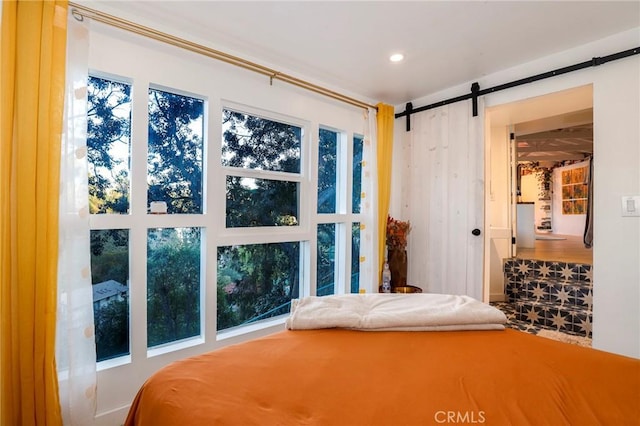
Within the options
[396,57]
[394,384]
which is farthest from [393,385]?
[396,57]

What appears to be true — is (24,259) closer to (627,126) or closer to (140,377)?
(140,377)

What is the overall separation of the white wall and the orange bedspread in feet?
3.80

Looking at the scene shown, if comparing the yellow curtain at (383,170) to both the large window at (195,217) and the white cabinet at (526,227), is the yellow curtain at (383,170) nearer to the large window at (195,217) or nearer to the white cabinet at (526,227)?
the large window at (195,217)

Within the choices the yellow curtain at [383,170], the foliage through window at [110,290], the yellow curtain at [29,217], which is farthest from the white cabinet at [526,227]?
the yellow curtain at [29,217]

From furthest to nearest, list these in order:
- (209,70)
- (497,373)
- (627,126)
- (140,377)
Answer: (209,70)
(627,126)
(140,377)
(497,373)

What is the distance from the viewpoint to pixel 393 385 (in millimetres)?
977

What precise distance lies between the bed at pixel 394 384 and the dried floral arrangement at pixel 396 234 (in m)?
1.76

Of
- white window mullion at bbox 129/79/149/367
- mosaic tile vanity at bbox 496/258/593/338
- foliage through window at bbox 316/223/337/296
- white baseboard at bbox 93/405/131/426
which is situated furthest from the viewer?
mosaic tile vanity at bbox 496/258/593/338

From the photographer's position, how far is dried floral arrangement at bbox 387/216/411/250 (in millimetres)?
3104

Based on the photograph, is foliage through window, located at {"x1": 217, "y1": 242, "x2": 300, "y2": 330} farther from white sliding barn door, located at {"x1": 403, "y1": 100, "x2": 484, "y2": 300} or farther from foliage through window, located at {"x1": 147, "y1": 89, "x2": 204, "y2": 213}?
white sliding barn door, located at {"x1": 403, "y1": 100, "x2": 484, "y2": 300}

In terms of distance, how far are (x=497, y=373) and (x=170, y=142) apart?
2.10 m

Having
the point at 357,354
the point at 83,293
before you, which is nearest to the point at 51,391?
the point at 83,293

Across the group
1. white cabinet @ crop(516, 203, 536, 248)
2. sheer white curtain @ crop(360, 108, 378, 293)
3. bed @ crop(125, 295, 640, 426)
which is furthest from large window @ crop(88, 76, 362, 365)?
white cabinet @ crop(516, 203, 536, 248)

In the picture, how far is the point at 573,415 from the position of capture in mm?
874
